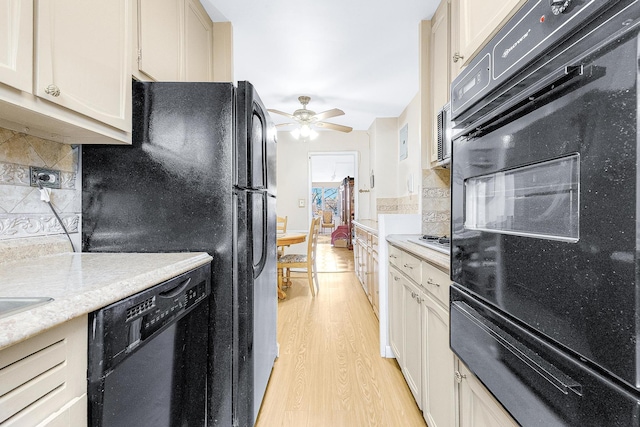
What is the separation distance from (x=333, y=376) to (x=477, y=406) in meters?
1.22

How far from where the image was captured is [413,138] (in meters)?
3.91

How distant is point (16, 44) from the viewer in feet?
2.53

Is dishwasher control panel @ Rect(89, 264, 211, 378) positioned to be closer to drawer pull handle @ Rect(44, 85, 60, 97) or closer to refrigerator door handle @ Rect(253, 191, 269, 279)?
refrigerator door handle @ Rect(253, 191, 269, 279)

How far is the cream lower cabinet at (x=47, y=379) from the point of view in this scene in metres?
0.51

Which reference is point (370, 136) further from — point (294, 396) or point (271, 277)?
point (294, 396)

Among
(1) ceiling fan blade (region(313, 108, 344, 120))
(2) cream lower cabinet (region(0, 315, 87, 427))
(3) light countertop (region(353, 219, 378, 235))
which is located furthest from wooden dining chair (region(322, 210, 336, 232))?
(2) cream lower cabinet (region(0, 315, 87, 427))

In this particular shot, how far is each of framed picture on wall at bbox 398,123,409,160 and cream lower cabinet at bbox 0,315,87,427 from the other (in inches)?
164

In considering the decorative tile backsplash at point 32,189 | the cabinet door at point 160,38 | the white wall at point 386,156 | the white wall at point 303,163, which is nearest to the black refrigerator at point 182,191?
the decorative tile backsplash at point 32,189

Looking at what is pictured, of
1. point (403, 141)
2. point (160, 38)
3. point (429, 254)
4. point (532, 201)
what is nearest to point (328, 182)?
point (403, 141)

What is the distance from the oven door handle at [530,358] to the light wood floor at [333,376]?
1.06 meters

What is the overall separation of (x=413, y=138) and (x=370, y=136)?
141 cm

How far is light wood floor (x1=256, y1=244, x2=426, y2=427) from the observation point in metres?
1.59

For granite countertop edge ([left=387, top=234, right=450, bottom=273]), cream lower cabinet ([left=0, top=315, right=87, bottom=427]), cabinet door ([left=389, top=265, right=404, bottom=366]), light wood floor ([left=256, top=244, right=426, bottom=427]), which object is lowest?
light wood floor ([left=256, top=244, right=426, bottom=427])

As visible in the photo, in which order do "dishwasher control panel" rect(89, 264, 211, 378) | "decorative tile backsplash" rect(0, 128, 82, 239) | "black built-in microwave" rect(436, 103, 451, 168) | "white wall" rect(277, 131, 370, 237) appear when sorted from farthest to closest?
1. "white wall" rect(277, 131, 370, 237)
2. "black built-in microwave" rect(436, 103, 451, 168)
3. "decorative tile backsplash" rect(0, 128, 82, 239)
4. "dishwasher control panel" rect(89, 264, 211, 378)
